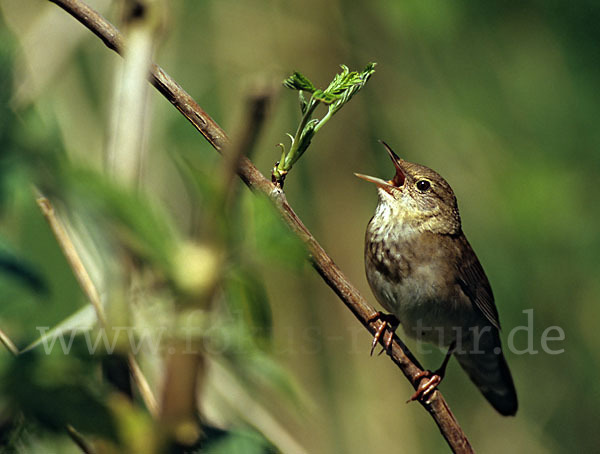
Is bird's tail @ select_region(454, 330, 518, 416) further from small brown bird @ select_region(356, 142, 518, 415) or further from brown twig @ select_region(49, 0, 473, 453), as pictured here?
brown twig @ select_region(49, 0, 473, 453)

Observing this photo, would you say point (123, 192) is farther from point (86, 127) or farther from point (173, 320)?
point (86, 127)

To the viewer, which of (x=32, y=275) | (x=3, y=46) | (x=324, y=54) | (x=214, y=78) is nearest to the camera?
(x=32, y=275)

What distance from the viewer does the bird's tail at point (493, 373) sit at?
13.3ft

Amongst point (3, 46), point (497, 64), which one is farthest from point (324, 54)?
point (3, 46)

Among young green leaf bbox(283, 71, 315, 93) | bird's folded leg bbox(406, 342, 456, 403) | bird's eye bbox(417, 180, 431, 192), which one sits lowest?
bird's folded leg bbox(406, 342, 456, 403)

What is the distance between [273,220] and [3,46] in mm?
596

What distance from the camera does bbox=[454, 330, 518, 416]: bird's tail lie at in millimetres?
4062

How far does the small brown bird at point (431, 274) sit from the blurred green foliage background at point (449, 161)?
68cm

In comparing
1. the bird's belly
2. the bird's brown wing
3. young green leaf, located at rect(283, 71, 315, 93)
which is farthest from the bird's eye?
young green leaf, located at rect(283, 71, 315, 93)

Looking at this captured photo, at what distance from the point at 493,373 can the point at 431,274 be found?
1038 millimetres

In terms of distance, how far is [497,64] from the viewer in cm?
515

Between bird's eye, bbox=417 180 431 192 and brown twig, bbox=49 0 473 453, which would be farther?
bird's eye, bbox=417 180 431 192

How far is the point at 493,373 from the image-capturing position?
4.14 m

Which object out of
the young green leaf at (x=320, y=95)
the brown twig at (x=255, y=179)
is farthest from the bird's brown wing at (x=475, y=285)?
the young green leaf at (x=320, y=95)
